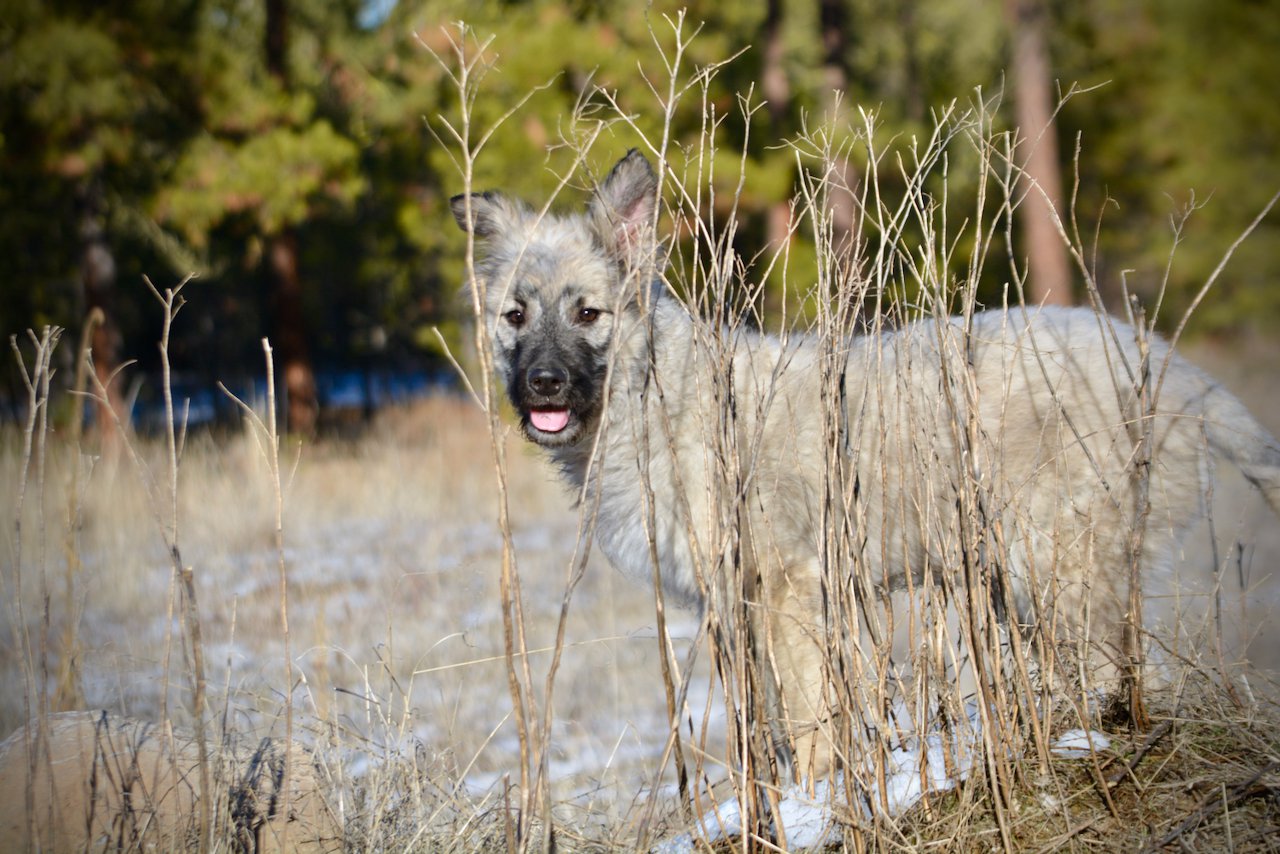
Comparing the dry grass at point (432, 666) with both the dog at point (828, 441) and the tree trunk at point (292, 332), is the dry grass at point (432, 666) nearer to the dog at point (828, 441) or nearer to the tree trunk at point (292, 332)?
the dog at point (828, 441)

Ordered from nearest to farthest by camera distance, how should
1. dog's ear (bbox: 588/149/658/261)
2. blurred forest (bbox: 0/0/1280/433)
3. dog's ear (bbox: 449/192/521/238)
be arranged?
1. dog's ear (bbox: 588/149/658/261)
2. dog's ear (bbox: 449/192/521/238)
3. blurred forest (bbox: 0/0/1280/433)

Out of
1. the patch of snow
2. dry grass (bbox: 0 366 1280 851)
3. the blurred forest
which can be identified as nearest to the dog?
the patch of snow

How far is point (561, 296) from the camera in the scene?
3.94m

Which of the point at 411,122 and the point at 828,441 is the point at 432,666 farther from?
the point at 411,122

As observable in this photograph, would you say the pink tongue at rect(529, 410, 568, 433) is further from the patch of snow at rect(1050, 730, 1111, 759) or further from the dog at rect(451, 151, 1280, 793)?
the patch of snow at rect(1050, 730, 1111, 759)

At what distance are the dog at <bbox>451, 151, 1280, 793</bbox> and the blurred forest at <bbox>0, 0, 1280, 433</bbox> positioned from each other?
1.41 m

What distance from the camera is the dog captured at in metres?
2.35

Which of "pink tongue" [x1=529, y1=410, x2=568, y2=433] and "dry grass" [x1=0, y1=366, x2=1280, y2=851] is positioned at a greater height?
"pink tongue" [x1=529, y1=410, x2=568, y2=433]

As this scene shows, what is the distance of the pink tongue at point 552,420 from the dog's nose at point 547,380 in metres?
0.10

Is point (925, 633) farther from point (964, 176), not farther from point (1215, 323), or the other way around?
point (1215, 323)

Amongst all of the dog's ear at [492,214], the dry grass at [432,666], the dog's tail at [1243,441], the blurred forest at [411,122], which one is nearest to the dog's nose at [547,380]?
the dog's ear at [492,214]

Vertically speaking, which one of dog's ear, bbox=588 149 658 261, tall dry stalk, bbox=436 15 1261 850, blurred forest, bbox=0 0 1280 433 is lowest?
tall dry stalk, bbox=436 15 1261 850

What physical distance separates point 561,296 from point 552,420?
55cm

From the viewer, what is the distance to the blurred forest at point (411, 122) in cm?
1053
